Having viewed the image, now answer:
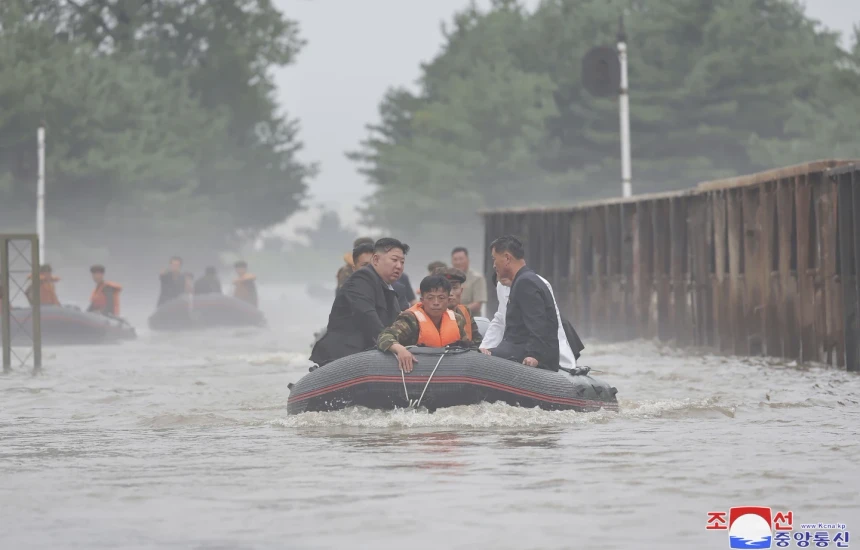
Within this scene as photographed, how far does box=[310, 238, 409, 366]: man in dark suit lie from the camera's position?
15.0m

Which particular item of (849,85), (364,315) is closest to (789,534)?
(364,315)

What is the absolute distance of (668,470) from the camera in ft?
36.4

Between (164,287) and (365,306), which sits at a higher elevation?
(164,287)

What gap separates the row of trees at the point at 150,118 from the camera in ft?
210

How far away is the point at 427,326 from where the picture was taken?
15.0 meters

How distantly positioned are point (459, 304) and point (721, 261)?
10.6 metres

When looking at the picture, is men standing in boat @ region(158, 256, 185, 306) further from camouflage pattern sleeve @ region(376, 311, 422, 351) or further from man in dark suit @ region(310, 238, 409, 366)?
camouflage pattern sleeve @ region(376, 311, 422, 351)

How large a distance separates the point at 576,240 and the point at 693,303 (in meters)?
6.01

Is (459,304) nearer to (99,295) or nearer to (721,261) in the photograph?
(721,261)

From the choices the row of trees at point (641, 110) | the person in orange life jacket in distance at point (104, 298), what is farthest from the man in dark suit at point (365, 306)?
the row of trees at point (641, 110)

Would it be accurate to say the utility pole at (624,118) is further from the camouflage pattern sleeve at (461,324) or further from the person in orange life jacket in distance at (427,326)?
the person in orange life jacket in distance at (427,326)

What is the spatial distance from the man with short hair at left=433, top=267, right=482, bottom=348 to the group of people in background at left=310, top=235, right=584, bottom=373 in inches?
0.6

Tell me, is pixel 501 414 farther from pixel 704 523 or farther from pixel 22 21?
pixel 22 21

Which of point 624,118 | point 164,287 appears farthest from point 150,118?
point 624,118
